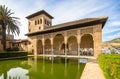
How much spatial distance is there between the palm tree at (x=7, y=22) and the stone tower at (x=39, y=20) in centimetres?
743

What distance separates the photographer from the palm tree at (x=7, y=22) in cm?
2555

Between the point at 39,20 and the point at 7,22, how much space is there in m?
10.5

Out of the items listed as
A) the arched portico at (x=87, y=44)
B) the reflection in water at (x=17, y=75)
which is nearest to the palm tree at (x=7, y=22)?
the arched portico at (x=87, y=44)

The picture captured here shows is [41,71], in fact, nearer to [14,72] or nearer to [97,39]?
[14,72]

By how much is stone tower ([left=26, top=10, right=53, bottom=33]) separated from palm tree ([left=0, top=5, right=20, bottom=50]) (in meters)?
7.43

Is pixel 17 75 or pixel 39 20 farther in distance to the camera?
pixel 39 20

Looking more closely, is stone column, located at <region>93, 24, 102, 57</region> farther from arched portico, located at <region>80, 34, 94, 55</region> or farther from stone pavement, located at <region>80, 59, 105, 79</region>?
stone pavement, located at <region>80, 59, 105, 79</region>

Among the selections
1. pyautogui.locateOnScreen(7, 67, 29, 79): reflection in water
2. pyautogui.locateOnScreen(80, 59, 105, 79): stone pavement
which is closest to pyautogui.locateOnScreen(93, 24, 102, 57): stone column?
pyautogui.locateOnScreen(80, 59, 105, 79): stone pavement

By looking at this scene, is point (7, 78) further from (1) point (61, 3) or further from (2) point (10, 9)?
(2) point (10, 9)

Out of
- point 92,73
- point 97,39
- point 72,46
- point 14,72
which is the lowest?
point 14,72

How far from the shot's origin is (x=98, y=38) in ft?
64.4

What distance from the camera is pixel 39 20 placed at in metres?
34.5

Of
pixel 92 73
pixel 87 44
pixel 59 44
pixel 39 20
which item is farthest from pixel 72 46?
pixel 92 73

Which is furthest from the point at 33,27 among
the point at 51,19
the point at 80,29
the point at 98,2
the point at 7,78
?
the point at 7,78
